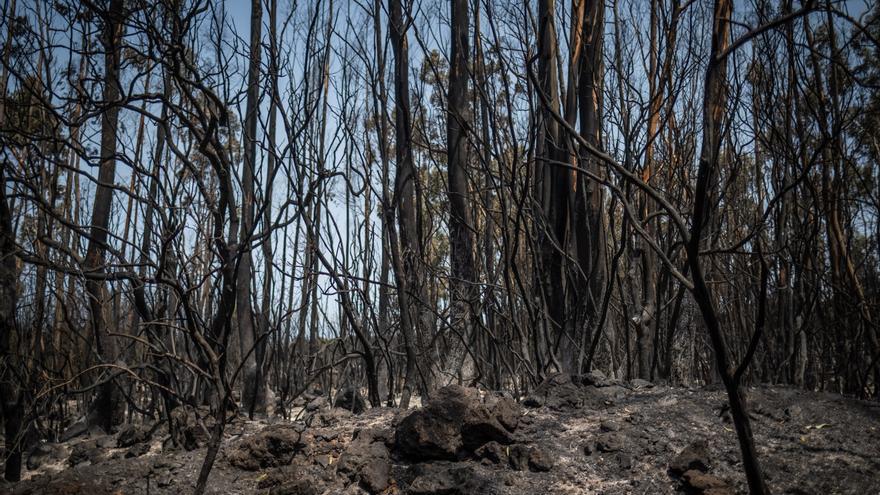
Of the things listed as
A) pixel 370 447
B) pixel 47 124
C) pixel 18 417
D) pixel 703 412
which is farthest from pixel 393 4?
pixel 18 417

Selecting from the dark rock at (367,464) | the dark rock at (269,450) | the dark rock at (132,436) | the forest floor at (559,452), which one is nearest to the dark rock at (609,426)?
the forest floor at (559,452)

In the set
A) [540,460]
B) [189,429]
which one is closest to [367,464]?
[540,460]

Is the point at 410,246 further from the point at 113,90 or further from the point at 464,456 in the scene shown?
the point at 113,90

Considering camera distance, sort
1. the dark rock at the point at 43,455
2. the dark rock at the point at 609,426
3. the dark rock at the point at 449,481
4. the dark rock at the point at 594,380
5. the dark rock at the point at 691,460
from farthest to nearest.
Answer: the dark rock at the point at 43,455, the dark rock at the point at 594,380, the dark rock at the point at 609,426, the dark rock at the point at 449,481, the dark rock at the point at 691,460

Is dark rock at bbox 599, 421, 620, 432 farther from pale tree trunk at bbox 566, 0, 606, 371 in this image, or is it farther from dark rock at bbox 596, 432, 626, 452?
pale tree trunk at bbox 566, 0, 606, 371

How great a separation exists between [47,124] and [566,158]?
14.0 ft

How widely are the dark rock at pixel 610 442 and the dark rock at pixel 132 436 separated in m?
3.47

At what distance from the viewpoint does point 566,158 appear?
4609mm

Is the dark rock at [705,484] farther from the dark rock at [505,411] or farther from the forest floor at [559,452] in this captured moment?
the dark rock at [505,411]

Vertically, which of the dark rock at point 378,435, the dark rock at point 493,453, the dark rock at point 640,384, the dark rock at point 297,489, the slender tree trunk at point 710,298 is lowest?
the dark rock at point 297,489

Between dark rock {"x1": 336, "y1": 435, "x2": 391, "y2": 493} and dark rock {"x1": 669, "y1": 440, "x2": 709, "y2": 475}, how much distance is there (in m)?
1.40

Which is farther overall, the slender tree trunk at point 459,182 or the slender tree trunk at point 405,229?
the slender tree trunk at point 459,182

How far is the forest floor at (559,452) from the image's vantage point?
2.73m

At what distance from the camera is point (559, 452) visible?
3080mm
